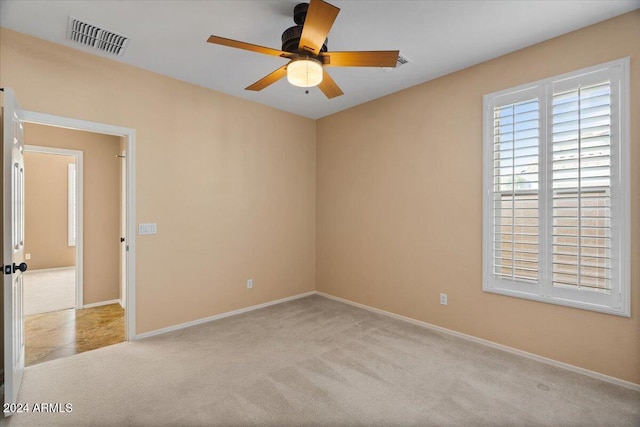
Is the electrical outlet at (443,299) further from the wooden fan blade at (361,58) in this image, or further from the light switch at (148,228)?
the light switch at (148,228)

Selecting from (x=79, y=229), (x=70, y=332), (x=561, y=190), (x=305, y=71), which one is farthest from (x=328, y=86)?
(x=79, y=229)

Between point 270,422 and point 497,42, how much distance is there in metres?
3.52

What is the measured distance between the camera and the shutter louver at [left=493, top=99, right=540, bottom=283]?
110 inches

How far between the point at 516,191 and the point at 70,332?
195 inches

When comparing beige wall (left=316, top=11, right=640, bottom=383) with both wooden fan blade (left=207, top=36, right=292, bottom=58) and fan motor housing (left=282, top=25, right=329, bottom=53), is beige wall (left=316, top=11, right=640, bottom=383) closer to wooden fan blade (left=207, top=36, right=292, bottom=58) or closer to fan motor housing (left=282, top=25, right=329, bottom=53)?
fan motor housing (left=282, top=25, right=329, bottom=53)

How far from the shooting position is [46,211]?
23.0 feet

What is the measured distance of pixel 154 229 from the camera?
11.2ft

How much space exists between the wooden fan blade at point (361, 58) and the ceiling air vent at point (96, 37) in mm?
1878

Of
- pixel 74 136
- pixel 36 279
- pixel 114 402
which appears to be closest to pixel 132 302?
pixel 114 402

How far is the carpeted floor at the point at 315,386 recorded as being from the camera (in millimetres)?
2051

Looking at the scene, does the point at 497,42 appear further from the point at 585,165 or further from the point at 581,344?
the point at 581,344

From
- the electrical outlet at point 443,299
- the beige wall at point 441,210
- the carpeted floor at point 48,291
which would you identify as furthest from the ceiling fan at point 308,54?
the carpeted floor at point 48,291

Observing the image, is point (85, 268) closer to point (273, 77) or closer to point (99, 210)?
point (99, 210)

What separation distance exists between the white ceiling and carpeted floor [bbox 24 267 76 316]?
3.62 meters
